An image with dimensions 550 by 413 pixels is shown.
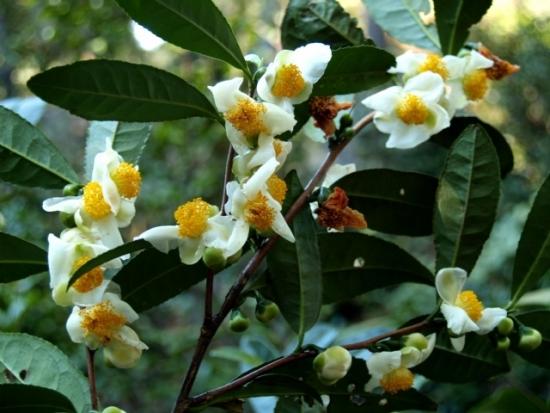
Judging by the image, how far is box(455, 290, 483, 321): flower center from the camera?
1.75 feet

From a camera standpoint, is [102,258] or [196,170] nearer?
[102,258]

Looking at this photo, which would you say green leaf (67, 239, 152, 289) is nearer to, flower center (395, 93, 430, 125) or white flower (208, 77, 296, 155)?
white flower (208, 77, 296, 155)

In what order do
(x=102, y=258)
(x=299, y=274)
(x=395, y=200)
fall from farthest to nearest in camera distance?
1. (x=395, y=200)
2. (x=299, y=274)
3. (x=102, y=258)

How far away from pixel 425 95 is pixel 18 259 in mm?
331

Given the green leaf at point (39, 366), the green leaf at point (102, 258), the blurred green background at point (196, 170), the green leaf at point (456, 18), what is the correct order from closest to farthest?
the green leaf at point (102, 258), the green leaf at point (39, 366), the green leaf at point (456, 18), the blurred green background at point (196, 170)

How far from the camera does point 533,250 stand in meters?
0.63

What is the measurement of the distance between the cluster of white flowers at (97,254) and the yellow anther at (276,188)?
90 millimetres

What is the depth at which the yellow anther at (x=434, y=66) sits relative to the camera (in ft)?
1.98

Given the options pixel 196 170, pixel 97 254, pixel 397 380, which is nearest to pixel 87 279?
pixel 97 254

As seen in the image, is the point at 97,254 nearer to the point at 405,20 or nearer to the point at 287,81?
the point at 287,81

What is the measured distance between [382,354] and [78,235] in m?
0.23

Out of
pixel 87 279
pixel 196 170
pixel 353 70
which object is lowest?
pixel 196 170

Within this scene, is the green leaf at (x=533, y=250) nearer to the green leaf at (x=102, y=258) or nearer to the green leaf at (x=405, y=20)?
the green leaf at (x=405, y=20)

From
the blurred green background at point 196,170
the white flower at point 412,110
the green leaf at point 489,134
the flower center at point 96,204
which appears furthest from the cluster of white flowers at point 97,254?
the blurred green background at point 196,170
